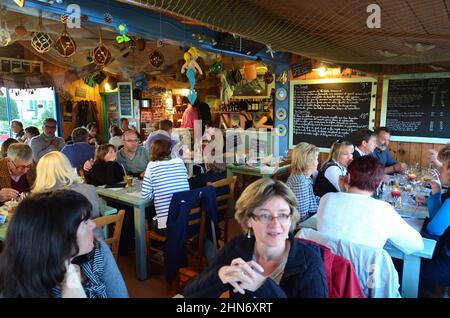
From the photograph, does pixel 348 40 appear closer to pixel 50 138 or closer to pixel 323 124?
pixel 323 124

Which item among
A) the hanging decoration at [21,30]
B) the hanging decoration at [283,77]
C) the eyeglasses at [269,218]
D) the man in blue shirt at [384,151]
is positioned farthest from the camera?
the hanging decoration at [283,77]

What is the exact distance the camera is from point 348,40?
6.82ft

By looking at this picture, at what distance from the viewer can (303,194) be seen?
117 inches

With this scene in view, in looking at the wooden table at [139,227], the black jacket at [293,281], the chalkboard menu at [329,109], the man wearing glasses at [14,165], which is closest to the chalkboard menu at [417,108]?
the chalkboard menu at [329,109]

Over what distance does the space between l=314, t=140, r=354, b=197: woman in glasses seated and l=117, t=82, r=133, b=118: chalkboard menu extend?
22.8ft

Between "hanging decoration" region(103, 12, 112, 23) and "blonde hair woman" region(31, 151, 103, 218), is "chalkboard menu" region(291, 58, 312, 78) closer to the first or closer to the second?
"hanging decoration" region(103, 12, 112, 23)

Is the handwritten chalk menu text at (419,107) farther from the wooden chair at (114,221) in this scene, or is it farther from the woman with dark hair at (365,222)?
the wooden chair at (114,221)

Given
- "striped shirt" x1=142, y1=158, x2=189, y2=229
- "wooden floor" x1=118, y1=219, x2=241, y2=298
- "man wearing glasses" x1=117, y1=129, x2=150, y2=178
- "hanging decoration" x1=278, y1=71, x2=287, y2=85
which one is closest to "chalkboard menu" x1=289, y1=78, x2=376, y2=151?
"hanging decoration" x1=278, y1=71, x2=287, y2=85

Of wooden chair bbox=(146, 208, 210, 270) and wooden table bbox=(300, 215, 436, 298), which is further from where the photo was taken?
wooden chair bbox=(146, 208, 210, 270)

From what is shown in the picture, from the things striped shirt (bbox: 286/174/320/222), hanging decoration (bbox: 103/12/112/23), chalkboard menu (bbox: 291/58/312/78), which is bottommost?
striped shirt (bbox: 286/174/320/222)

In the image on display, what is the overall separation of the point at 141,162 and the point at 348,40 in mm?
3131

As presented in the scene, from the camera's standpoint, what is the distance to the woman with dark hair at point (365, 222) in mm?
1844

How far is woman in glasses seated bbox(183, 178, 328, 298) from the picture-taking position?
1.28 metres

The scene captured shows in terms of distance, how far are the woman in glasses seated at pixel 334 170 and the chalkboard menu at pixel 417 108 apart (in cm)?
228
